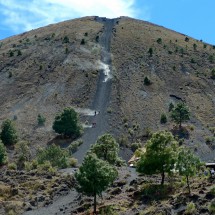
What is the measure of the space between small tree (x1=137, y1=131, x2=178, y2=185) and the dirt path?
8315 millimetres

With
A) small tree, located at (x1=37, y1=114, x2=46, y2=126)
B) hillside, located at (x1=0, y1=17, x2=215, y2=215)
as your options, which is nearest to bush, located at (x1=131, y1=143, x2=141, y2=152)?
hillside, located at (x1=0, y1=17, x2=215, y2=215)

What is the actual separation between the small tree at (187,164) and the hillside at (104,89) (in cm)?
220

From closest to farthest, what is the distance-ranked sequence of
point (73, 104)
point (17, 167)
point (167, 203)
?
point (167, 203)
point (17, 167)
point (73, 104)

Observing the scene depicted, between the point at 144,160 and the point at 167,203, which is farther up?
the point at 144,160

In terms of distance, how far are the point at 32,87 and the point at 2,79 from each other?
1249cm

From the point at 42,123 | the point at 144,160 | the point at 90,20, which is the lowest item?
the point at 144,160

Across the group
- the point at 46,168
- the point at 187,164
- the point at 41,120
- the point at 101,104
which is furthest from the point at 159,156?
the point at 101,104

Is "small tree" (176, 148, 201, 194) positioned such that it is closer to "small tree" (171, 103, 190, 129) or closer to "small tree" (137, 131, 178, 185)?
"small tree" (137, 131, 178, 185)

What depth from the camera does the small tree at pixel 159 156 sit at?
48594 millimetres

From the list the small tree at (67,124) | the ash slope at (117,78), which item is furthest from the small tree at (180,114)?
the small tree at (67,124)

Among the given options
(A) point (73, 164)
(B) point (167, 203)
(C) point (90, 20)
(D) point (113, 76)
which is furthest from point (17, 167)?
(C) point (90, 20)

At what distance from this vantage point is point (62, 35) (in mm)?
147875

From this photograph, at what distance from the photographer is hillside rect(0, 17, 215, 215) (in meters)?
56.1

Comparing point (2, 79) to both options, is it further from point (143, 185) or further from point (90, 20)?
point (143, 185)
